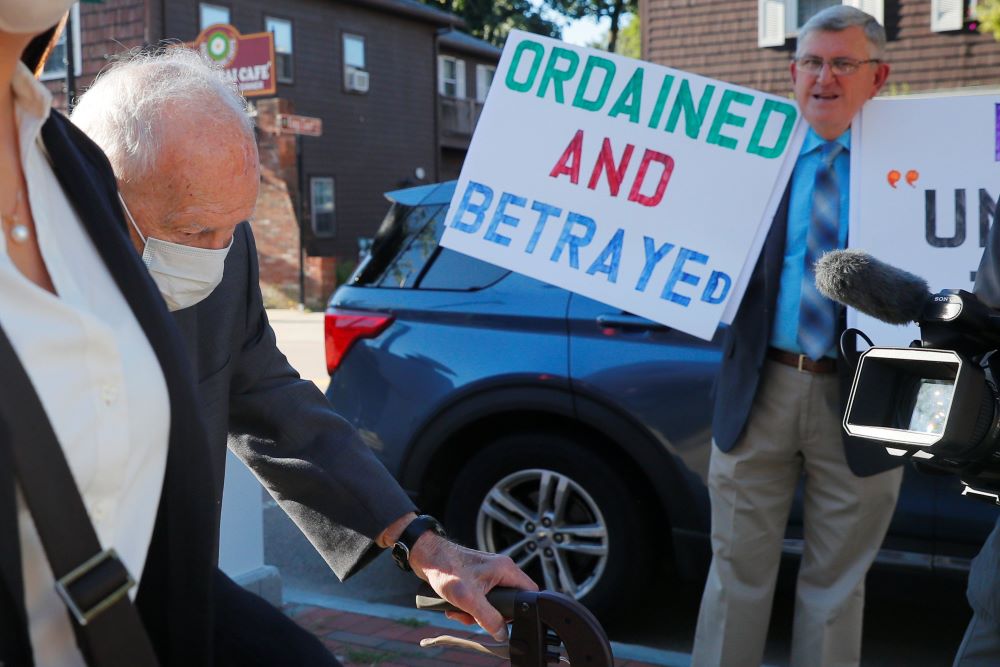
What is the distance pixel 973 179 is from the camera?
3.28 meters

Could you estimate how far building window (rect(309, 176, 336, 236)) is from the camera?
84.1ft

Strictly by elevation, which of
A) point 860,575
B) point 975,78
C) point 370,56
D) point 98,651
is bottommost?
point 860,575

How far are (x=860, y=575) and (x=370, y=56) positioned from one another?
2610 centimetres

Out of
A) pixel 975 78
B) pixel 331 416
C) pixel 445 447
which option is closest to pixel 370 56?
pixel 975 78

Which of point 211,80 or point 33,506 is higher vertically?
point 211,80

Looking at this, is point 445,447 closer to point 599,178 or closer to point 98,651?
point 599,178

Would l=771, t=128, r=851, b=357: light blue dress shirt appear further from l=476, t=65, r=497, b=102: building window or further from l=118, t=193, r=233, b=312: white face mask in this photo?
l=476, t=65, r=497, b=102: building window

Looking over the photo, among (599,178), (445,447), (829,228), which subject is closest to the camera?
(829,228)

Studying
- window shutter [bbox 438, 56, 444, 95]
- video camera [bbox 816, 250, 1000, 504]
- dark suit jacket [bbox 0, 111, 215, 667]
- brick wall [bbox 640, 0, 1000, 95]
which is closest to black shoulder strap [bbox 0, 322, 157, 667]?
dark suit jacket [bbox 0, 111, 215, 667]

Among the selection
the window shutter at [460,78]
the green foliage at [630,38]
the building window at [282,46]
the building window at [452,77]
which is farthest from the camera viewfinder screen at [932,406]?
the green foliage at [630,38]

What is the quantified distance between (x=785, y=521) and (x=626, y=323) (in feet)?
3.35

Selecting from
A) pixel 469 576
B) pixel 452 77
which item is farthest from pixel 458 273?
pixel 452 77

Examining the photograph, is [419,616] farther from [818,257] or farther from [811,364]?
[818,257]

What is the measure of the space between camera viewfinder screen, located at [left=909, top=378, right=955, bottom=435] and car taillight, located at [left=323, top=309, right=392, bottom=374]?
298cm
